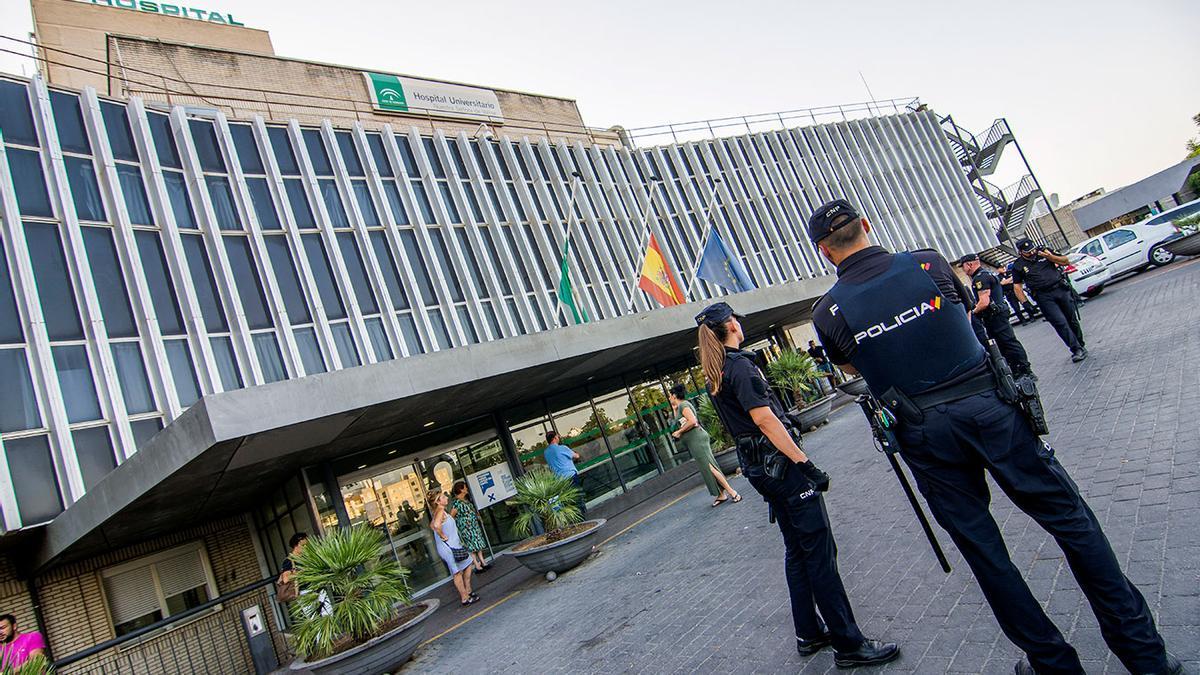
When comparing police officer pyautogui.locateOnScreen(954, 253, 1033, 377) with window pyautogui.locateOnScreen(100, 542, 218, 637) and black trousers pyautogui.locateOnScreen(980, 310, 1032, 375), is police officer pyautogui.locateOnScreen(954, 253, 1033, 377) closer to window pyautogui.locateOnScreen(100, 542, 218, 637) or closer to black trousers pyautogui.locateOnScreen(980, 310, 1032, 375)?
black trousers pyautogui.locateOnScreen(980, 310, 1032, 375)

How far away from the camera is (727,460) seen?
10.9 meters

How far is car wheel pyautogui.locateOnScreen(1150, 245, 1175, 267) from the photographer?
18.6 metres

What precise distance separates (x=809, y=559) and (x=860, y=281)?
59.4 inches

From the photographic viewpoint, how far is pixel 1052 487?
2.46 m

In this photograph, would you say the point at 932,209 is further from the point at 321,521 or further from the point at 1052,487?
the point at 1052,487

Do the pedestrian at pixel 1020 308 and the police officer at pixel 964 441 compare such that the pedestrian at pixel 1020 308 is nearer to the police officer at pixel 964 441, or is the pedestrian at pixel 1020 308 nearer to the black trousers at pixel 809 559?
the black trousers at pixel 809 559

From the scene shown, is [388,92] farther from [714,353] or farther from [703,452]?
[714,353]

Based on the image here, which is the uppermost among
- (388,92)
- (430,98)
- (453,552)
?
(388,92)

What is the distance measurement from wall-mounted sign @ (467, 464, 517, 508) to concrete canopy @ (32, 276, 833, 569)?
4.11ft

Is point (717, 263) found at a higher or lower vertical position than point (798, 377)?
higher

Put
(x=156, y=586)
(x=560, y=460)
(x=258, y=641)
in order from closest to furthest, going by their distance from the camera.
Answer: (x=258, y=641)
(x=560, y=460)
(x=156, y=586)

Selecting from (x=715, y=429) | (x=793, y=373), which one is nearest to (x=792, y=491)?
(x=715, y=429)

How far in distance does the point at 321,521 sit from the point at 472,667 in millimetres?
6691

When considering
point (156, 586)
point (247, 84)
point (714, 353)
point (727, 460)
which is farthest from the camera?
point (247, 84)
